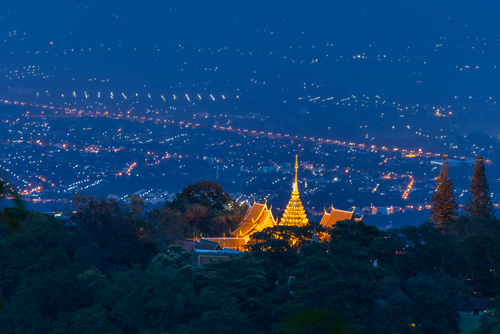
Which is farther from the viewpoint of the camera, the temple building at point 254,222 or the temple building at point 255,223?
the temple building at point 254,222

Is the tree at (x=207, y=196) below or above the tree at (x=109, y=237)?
above

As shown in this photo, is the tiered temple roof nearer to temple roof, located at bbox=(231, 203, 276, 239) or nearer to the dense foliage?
temple roof, located at bbox=(231, 203, 276, 239)

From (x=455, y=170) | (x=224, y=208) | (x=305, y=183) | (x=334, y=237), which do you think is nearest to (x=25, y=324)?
(x=334, y=237)

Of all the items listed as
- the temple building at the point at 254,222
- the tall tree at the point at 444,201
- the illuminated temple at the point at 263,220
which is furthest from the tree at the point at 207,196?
the tall tree at the point at 444,201

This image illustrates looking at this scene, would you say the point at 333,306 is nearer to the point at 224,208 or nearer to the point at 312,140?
the point at 224,208

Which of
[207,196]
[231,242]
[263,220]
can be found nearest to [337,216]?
[263,220]

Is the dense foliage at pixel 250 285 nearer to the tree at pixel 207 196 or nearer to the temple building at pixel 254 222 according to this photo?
the temple building at pixel 254 222
